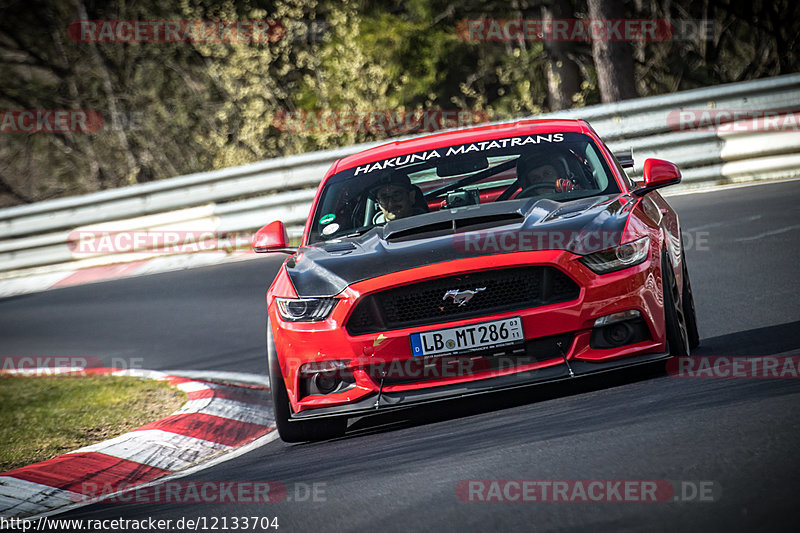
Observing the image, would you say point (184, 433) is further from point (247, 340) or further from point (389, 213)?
point (247, 340)

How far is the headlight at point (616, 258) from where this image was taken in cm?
502

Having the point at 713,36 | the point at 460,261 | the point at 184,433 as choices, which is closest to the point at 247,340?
the point at 184,433

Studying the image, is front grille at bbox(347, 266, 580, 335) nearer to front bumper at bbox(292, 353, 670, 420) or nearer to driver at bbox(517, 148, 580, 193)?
front bumper at bbox(292, 353, 670, 420)

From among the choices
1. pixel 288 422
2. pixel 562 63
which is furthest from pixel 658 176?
pixel 562 63

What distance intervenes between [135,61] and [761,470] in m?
26.3

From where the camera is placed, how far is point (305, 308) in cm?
527

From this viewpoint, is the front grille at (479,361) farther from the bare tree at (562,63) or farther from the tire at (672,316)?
the bare tree at (562,63)

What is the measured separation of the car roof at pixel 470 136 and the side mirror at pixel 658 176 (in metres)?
0.79

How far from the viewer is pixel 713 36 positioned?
2336cm

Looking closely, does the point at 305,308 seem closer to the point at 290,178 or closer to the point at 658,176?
the point at 658,176

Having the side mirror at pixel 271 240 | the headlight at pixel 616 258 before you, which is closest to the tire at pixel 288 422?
the side mirror at pixel 271 240

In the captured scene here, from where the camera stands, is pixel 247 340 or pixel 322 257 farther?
pixel 247 340

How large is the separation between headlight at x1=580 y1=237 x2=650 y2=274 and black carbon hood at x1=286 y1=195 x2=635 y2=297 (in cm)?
4

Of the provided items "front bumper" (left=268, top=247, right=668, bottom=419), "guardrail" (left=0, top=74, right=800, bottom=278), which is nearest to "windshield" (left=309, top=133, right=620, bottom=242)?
"front bumper" (left=268, top=247, right=668, bottom=419)
